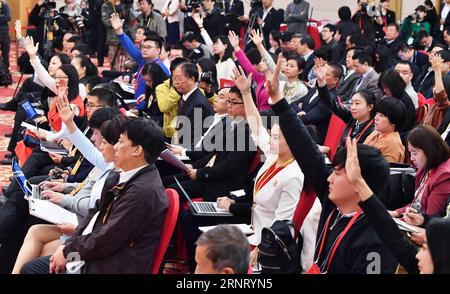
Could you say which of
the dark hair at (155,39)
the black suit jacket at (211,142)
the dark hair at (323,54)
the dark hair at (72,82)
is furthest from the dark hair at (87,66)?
the dark hair at (323,54)

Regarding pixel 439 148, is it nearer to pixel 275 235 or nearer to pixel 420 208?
pixel 420 208

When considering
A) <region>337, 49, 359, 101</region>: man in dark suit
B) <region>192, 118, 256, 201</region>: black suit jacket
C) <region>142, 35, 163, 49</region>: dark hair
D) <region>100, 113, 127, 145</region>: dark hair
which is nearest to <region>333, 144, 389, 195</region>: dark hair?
<region>100, 113, 127, 145</region>: dark hair

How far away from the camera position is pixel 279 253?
3.43m

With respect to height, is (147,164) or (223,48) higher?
(147,164)

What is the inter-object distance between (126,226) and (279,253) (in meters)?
0.65

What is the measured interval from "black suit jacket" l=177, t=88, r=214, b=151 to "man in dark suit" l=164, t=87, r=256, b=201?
76cm

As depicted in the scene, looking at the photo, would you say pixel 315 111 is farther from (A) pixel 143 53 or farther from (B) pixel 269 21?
(B) pixel 269 21

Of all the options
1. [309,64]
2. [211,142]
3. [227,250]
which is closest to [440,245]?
[227,250]

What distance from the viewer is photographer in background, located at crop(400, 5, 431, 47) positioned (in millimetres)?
11898

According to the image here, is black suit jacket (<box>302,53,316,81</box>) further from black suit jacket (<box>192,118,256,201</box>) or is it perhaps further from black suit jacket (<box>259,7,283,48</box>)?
black suit jacket (<box>192,118,256,201</box>)

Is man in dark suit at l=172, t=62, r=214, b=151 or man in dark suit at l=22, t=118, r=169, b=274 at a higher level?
man in dark suit at l=22, t=118, r=169, b=274
